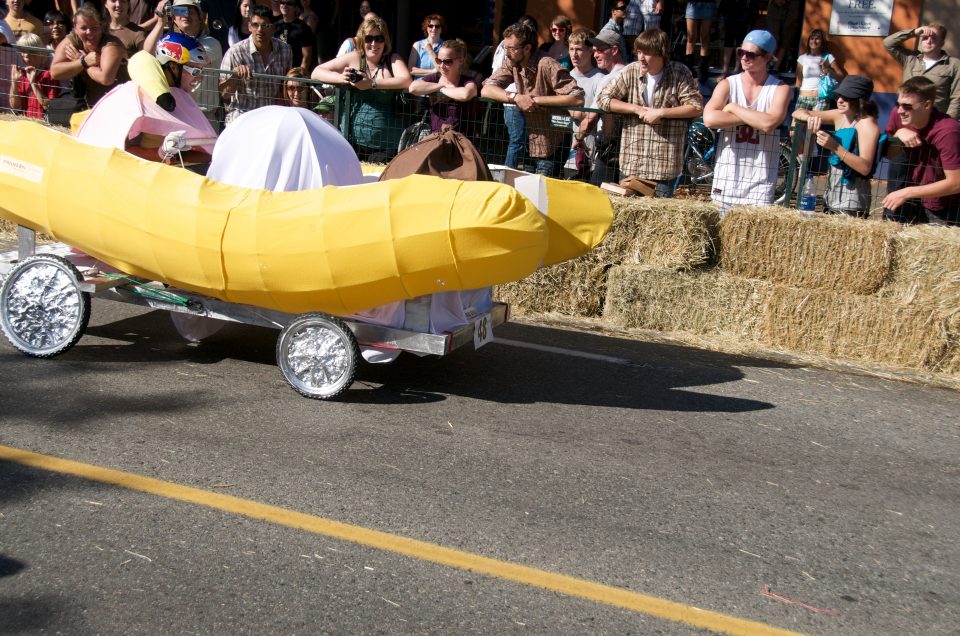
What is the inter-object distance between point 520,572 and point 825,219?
5.39 metres

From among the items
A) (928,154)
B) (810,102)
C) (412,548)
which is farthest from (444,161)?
(810,102)

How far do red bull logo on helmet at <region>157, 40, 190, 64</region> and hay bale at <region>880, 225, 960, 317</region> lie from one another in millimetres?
5643

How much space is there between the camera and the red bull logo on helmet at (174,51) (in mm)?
7703

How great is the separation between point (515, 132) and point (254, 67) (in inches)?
127

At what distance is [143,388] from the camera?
6.66m

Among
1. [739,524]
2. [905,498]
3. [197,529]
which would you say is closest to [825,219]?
[905,498]

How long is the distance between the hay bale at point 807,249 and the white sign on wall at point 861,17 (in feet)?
24.9

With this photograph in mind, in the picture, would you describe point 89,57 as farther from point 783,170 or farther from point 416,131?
point 783,170

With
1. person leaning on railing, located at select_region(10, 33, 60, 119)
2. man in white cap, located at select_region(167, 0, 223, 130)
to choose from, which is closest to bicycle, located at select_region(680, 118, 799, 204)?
man in white cap, located at select_region(167, 0, 223, 130)

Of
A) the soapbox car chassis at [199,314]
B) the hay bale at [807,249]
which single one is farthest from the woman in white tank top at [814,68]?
the soapbox car chassis at [199,314]

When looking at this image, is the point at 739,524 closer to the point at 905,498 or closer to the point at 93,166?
the point at 905,498

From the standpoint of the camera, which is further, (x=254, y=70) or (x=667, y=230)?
(x=254, y=70)

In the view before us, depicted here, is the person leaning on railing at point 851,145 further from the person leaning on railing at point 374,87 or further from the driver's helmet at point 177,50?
the driver's helmet at point 177,50

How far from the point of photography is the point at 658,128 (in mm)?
9992
